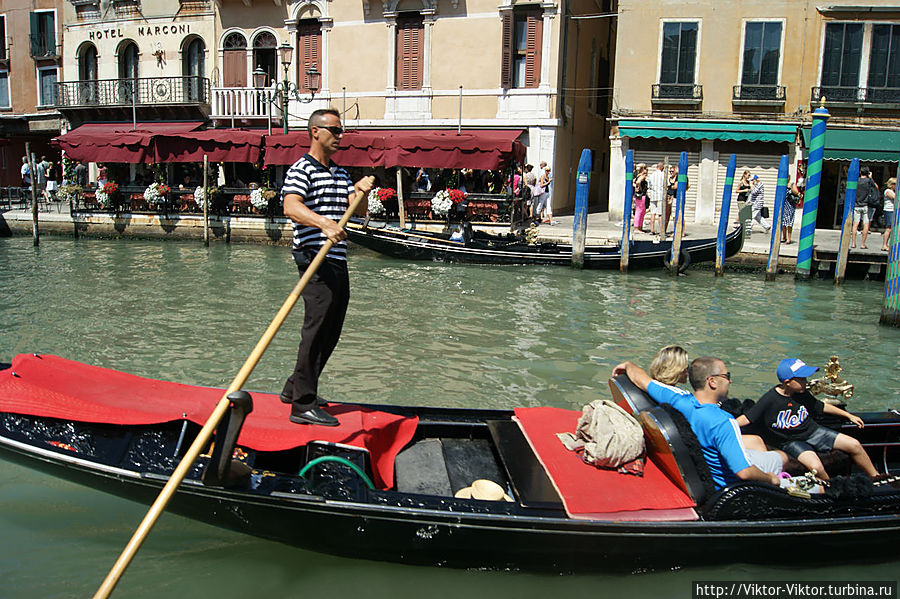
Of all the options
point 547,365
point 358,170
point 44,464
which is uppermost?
point 358,170

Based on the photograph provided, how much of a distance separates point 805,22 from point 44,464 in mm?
16305

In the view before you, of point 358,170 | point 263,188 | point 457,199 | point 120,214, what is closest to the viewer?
point 457,199

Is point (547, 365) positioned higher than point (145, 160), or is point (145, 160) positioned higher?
point (145, 160)

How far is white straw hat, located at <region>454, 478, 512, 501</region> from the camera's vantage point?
3.29 m

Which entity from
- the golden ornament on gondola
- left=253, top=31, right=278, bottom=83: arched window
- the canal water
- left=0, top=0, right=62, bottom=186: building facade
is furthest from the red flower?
left=0, top=0, right=62, bottom=186: building facade

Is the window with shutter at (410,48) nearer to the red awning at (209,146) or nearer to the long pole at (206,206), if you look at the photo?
the red awning at (209,146)

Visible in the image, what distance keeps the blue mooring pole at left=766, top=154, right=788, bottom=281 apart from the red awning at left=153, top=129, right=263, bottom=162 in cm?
1053

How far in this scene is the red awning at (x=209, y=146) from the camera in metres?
16.6

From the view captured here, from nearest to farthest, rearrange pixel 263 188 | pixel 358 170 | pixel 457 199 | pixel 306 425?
A: pixel 306 425
pixel 457 199
pixel 263 188
pixel 358 170

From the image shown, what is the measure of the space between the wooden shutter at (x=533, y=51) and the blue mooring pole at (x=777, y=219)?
21.1 ft

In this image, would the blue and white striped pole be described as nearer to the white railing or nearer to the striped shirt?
the striped shirt

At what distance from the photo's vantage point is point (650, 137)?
16.5 metres

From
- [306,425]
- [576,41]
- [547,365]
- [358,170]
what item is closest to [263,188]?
[358,170]

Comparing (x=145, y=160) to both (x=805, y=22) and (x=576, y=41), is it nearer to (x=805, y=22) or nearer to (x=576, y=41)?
(x=576, y=41)
